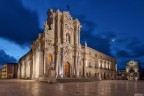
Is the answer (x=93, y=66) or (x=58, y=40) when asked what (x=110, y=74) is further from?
(x=58, y=40)

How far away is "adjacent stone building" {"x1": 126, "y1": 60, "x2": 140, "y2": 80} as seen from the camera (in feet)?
324

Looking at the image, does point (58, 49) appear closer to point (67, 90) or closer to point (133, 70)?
Result: point (67, 90)

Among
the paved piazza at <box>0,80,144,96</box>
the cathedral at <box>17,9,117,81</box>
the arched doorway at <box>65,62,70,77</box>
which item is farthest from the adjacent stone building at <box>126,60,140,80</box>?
the paved piazza at <box>0,80,144,96</box>

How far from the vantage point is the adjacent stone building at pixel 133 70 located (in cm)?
9875

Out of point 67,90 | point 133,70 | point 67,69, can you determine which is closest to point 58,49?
point 67,69

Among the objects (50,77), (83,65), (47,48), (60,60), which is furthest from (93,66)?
(50,77)

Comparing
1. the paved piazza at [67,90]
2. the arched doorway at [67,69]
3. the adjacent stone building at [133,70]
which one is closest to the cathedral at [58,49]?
the arched doorway at [67,69]

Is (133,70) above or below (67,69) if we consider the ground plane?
below

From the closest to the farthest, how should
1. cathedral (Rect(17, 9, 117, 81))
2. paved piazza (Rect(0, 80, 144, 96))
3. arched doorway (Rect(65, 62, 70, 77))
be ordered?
paved piazza (Rect(0, 80, 144, 96)), cathedral (Rect(17, 9, 117, 81)), arched doorway (Rect(65, 62, 70, 77))

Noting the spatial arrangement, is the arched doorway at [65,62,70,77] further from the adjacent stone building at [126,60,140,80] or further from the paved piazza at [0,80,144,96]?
the adjacent stone building at [126,60,140,80]

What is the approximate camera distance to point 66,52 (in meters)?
47.5

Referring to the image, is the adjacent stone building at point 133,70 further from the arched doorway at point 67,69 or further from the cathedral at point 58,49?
the arched doorway at point 67,69

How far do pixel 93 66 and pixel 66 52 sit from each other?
23470 millimetres

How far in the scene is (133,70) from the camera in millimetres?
100688
